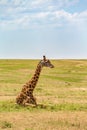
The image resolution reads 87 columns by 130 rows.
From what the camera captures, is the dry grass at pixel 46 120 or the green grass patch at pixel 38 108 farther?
the green grass patch at pixel 38 108

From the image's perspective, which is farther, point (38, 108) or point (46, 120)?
point (38, 108)

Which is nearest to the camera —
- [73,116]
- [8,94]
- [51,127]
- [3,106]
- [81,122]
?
[51,127]

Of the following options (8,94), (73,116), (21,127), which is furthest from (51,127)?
(8,94)

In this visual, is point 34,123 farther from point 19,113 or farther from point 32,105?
point 32,105

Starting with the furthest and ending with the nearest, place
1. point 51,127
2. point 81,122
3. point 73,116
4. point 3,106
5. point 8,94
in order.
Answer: point 8,94 < point 3,106 < point 73,116 < point 81,122 < point 51,127

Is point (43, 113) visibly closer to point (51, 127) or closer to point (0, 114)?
point (0, 114)

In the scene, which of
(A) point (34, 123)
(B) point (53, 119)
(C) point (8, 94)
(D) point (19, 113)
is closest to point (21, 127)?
(A) point (34, 123)

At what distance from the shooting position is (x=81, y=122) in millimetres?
15867

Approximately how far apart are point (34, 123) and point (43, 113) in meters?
2.53

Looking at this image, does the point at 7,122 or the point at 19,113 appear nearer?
the point at 7,122

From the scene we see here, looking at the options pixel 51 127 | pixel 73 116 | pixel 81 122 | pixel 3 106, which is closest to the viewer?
pixel 51 127

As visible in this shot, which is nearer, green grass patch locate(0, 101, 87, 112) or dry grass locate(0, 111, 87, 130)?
dry grass locate(0, 111, 87, 130)

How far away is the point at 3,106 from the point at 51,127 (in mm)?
5218

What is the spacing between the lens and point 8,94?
26.7 metres
